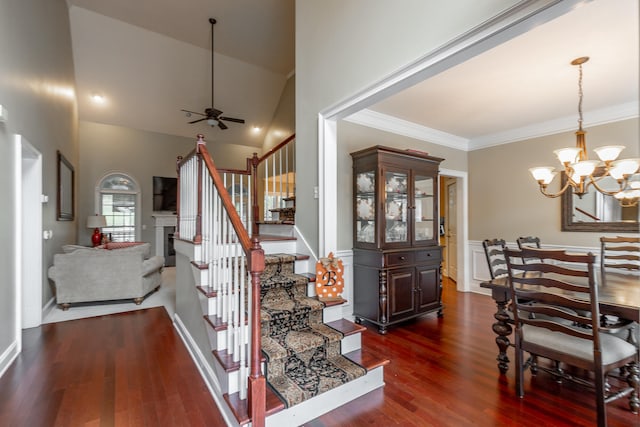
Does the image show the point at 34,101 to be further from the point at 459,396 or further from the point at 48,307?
the point at 459,396

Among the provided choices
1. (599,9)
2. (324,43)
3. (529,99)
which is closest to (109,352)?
(324,43)

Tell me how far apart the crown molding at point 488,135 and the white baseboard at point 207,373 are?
10.1 ft

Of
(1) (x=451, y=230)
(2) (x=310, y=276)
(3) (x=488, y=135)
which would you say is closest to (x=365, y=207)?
(2) (x=310, y=276)

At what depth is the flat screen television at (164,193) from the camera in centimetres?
754

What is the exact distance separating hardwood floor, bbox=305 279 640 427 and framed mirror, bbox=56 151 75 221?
508 centimetres

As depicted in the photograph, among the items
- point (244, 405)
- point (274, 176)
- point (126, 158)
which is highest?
point (126, 158)

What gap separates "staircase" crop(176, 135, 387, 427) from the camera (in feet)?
5.47

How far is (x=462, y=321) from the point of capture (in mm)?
3578

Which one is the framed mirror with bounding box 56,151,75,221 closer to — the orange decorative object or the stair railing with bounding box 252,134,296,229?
the stair railing with bounding box 252,134,296,229

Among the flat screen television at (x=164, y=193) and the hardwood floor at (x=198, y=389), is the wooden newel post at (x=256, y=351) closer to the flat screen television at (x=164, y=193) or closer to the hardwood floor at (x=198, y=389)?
the hardwood floor at (x=198, y=389)

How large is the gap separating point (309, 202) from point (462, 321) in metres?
2.45

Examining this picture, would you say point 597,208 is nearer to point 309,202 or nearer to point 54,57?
point 309,202

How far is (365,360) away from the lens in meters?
2.22

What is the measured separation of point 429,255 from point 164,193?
22.5 ft
